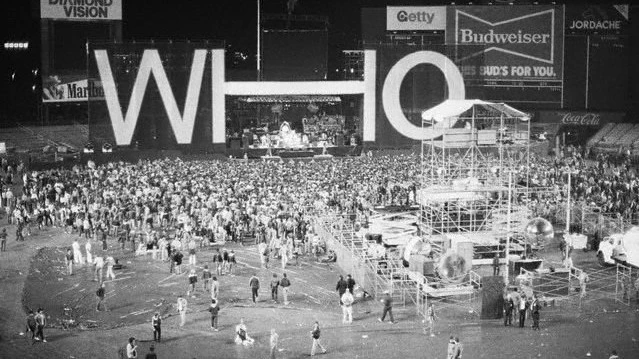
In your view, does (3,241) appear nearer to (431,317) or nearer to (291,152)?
(431,317)

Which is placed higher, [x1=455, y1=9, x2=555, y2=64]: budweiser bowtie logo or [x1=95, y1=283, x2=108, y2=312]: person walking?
[x1=455, y1=9, x2=555, y2=64]: budweiser bowtie logo

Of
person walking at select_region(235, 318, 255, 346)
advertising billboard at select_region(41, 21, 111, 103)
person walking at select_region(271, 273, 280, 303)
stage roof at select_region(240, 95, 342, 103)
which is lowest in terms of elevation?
person walking at select_region(235, 318, 255, 346)

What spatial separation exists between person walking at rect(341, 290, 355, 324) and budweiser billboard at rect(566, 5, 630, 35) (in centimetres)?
4639

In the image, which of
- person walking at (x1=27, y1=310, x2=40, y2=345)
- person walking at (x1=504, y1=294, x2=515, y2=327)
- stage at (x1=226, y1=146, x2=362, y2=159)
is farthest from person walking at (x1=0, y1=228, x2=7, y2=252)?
stage at (x1=226, y1=146, x2=362, y2=159)

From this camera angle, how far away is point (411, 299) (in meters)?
22.6

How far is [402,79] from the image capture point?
52656mm

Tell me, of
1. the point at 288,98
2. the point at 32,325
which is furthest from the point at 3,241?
the point at 288,98

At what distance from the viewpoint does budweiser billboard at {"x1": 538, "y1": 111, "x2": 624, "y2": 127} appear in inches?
2366

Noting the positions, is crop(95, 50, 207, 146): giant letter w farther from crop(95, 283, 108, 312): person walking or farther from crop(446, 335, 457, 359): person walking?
crop(446, 335, 457, 359): person walking

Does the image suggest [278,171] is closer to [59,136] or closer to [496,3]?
[59,136]

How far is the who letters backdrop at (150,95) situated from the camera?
158 ft

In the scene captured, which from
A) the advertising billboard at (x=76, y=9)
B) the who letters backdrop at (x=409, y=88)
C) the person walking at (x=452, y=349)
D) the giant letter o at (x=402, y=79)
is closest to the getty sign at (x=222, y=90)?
the giant letter o at (x=402, y=79)

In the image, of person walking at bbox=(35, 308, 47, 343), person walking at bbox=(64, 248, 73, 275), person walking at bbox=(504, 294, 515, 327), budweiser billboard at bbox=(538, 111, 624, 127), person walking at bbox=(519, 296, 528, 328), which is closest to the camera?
person walking at bbox=(35, 308, 47, 343)

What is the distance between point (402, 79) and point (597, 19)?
18590 millimetres
